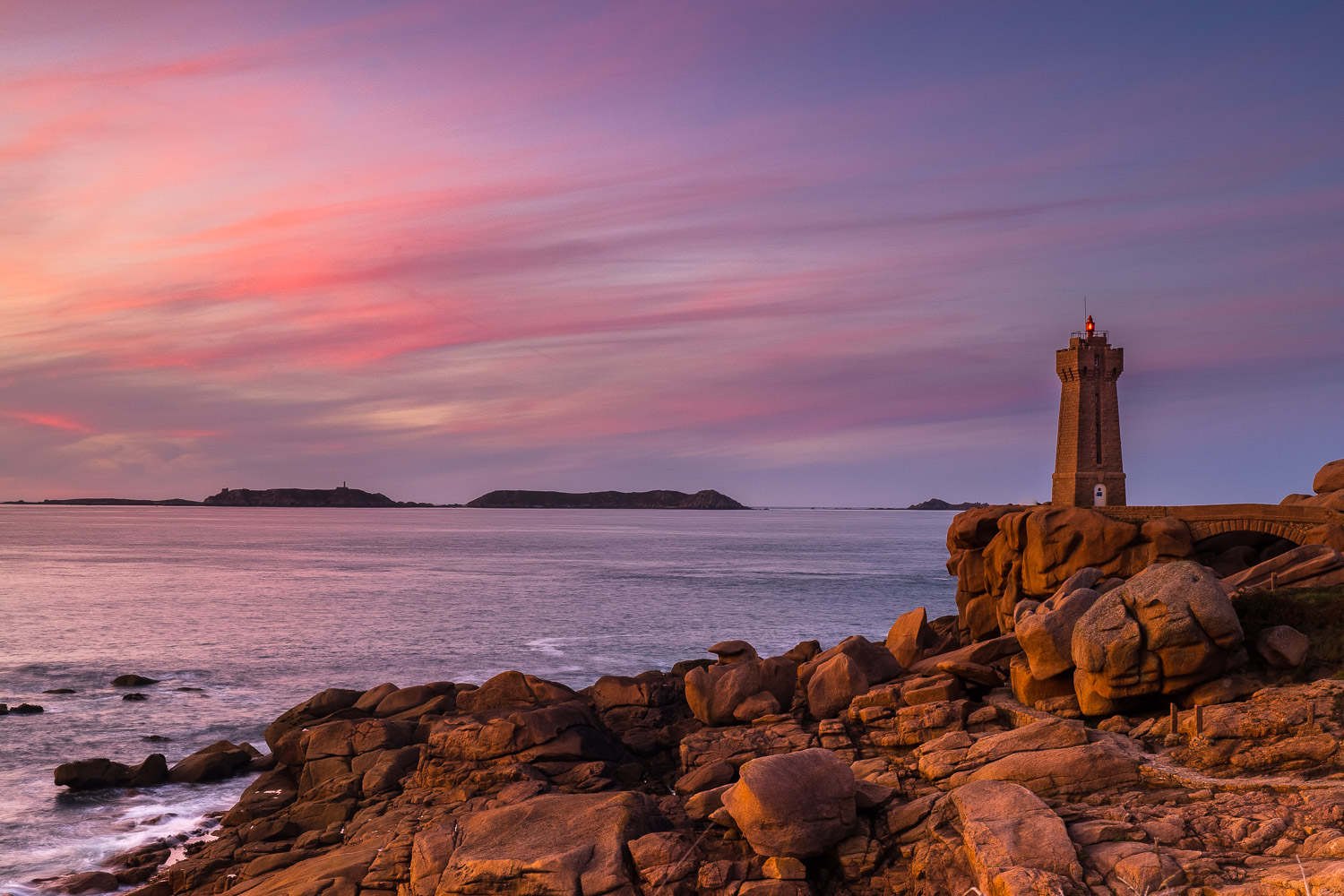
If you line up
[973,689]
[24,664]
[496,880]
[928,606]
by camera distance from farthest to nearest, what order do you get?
[928,606] < [24,664] < [973,689] < [496,880]

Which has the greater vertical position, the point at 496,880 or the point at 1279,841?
the point at 1279,841

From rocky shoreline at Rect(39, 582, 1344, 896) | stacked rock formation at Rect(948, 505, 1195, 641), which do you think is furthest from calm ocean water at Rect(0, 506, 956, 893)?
stacked rock formation at Rect(948, 505, 1195, 641)

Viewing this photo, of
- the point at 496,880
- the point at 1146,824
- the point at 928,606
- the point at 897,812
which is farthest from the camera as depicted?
the point at 928,606

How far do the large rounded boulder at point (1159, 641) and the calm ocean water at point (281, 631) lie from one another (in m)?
26.3

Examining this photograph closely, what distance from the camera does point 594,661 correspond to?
5297cm

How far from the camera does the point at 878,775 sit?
20.4 metres

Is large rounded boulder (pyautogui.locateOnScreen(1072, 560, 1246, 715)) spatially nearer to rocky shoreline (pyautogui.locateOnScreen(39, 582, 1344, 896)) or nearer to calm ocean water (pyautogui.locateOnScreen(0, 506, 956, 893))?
rocky shoreline (pyautogui.locateOnScreen(39, 582, 1344, 896))

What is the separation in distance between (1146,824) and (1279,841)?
192 centimetres

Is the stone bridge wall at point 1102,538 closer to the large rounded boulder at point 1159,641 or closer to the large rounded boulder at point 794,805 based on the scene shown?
the large rounded boulder at point 1159,641

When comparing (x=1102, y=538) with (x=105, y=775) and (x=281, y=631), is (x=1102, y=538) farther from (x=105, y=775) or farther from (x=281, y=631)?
(x=281, y=631)

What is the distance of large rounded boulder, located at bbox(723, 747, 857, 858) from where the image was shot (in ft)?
54.4

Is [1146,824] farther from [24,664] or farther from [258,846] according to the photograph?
[24,664]

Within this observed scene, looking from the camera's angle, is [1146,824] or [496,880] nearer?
[1146,824]

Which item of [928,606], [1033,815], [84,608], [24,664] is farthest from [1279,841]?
[84,608]
